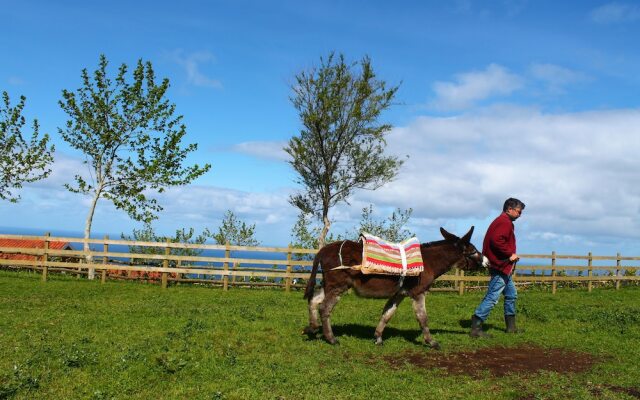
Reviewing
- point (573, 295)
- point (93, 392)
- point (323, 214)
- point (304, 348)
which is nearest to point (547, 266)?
point (573, 295)

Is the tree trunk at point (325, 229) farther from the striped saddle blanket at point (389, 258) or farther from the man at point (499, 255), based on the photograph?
the striped saddle blanket at point (389, 258)

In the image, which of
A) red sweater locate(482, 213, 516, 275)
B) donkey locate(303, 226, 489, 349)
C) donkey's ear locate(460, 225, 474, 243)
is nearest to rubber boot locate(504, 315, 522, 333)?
red sweater locate(482, 213, 516, 275)

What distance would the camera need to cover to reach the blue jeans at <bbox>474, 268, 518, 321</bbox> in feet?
35.0

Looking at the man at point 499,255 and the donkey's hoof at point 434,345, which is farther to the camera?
the man at point 499,255

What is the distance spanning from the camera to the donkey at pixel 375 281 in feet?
30.7

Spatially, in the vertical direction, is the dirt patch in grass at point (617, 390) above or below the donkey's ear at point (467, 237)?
below

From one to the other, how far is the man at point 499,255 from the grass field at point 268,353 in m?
0.57

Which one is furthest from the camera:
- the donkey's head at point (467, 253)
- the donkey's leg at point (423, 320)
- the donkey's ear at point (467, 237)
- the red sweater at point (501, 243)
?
the red sweater at point (501, 243)

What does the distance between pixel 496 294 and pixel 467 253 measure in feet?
4.42

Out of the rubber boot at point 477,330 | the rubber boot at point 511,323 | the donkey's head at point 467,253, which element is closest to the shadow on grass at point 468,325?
the rubber boot at point 511,323

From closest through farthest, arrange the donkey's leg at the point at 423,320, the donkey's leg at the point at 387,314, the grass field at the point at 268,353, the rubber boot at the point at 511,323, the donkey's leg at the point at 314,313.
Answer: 1. the grass field at the point at 268,353
2. the donkey's leg at the point at 423,320
3. the donkey's leg at the point at 314,313
4. the donkey's leg at the point at 387,314
5. the rubber boot at the point at 511,323

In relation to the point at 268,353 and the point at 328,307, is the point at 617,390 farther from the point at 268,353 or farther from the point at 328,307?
the point at 268,353

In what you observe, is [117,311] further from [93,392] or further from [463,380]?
[463,380]

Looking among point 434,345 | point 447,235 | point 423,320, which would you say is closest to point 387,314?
point 423,320
